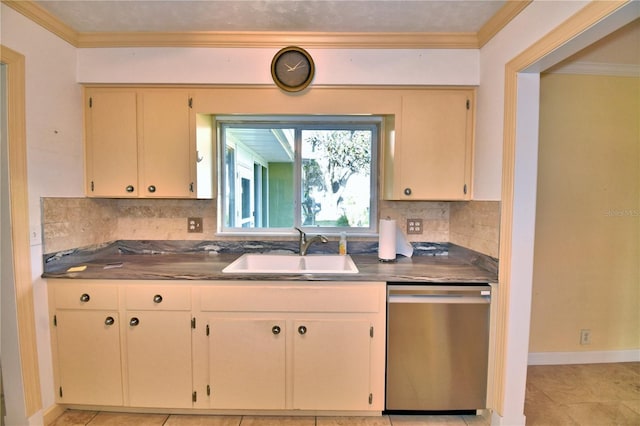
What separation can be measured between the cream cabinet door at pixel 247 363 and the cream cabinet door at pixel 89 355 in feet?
1.92

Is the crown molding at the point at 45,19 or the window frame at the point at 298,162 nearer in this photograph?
the crown molding at the point at 45,19

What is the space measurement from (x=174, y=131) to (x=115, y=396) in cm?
170

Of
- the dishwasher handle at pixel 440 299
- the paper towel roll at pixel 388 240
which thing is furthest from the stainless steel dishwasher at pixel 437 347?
the paper towel roll at pixel 388 240

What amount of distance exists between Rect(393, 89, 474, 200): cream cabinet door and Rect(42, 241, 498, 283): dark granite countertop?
476 mm

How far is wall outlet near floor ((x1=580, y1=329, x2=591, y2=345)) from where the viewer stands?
7.35 ft

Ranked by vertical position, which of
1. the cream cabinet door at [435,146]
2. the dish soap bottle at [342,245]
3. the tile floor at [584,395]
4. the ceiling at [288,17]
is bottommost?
the tile floor at [584,395]

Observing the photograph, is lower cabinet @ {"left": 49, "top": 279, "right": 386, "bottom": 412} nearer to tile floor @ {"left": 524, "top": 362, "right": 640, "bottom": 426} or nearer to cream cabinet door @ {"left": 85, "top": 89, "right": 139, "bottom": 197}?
cream cabinet door @ {"left": 85, "top": 89, "right": 139, "bottom": 197}

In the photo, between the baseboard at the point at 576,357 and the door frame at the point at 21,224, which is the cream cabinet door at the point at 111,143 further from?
the baseboard at the point at 576,357

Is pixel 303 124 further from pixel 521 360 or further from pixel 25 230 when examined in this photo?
pixel 521 360

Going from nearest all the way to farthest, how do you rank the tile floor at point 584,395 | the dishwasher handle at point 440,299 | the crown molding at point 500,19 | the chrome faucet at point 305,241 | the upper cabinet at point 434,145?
the crown molding at point 500,19 < the dishwasher handle at point 440,299 < the tile floor at point 584,395 < the upper cabinet at point 434,145 < the chrome faucet at point 305,241

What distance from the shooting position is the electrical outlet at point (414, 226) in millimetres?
2244

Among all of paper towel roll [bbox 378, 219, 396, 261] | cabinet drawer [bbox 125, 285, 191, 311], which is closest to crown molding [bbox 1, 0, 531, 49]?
paper towel roll [bbox 378, 219, 396, 261]

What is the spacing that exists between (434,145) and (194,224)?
192 cm

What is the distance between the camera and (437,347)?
162cm
